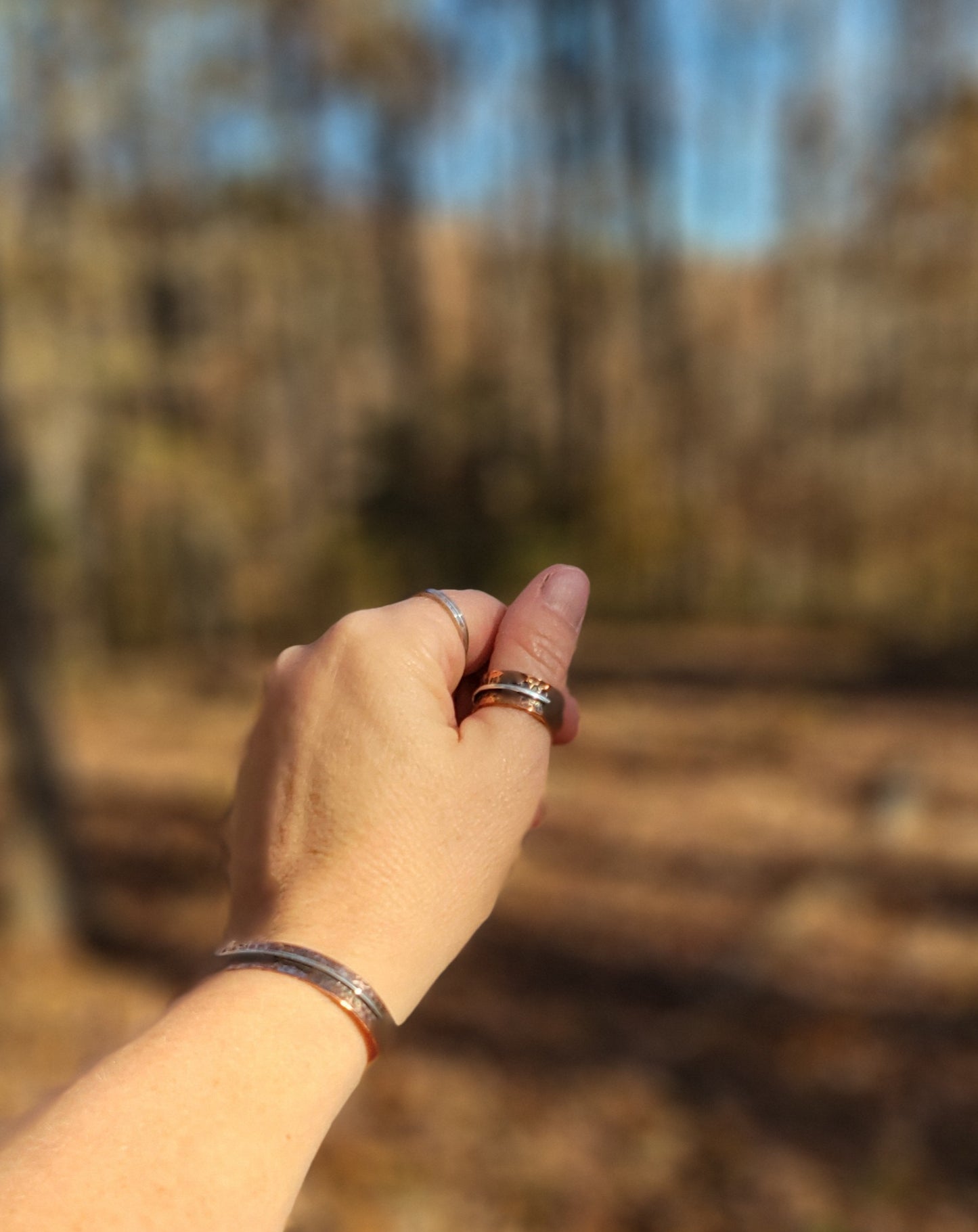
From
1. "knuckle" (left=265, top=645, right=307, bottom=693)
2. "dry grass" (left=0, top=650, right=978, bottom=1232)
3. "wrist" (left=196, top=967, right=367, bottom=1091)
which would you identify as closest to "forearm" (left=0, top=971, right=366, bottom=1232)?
"wrist" (left=196, top=967, right=367, bottom=1091)

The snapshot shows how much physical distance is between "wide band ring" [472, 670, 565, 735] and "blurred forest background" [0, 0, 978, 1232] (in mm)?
2305

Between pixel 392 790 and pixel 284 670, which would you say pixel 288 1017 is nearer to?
pixel 392 790

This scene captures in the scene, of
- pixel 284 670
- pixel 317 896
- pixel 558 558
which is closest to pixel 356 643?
pixel 284 670

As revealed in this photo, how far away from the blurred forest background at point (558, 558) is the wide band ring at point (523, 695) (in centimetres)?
231

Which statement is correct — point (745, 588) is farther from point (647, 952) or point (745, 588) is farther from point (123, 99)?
point (123, 99)

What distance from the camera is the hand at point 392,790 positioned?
0.92 meters

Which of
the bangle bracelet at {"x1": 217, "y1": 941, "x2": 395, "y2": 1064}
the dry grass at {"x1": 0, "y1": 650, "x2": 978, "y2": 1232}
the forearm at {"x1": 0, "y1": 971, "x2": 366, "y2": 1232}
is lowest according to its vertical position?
the dry grass at {"x1": 0, "y1": 650, "x2": 978, "y2": 1232}

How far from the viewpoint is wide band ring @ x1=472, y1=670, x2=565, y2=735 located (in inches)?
38.6

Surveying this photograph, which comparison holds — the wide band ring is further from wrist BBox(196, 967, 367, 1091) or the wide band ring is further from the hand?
wrist BBox(196, 967, 367, 1091)

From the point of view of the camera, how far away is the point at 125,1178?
2.56 feet

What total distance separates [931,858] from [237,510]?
4230mm

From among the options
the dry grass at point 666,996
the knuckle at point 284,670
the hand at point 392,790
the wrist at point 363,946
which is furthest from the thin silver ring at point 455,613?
the dry grass at point 666,996

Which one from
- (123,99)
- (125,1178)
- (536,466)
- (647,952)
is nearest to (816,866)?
(647,952)

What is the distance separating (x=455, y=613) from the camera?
3.35 feet
